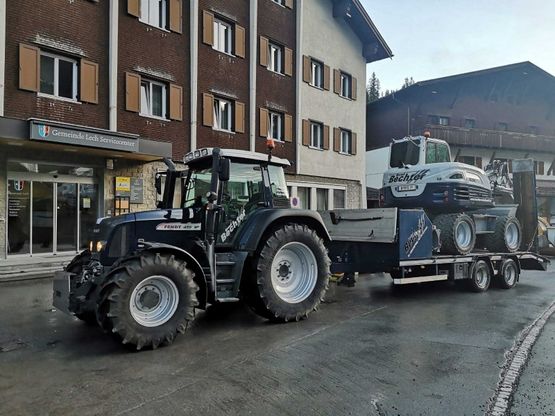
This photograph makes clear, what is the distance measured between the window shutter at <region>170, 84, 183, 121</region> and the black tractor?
8650mm

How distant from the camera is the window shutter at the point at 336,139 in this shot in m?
22.9

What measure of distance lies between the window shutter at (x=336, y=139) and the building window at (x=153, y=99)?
983cm

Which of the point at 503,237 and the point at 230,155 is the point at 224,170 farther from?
the point at 503,237

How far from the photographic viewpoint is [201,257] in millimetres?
6094

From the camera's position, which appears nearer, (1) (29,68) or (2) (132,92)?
(1) (29,68)

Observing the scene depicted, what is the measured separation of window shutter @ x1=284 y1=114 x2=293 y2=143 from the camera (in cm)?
2025

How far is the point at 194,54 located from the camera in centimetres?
1617

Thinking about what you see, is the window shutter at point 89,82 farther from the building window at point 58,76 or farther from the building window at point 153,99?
the building window at point 153,99

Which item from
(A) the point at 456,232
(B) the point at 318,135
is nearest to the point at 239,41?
(B) the point at 318,135

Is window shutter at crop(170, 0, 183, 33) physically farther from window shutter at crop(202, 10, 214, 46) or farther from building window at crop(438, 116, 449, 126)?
building window at crop(438, 116, 449, 126)

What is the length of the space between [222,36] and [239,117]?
3.11m

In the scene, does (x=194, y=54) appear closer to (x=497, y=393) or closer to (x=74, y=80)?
(x=74, y=80)

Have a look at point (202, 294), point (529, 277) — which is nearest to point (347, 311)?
point (202, 294)

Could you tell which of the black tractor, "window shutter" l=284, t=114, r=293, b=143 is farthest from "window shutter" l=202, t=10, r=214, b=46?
the black tractor
